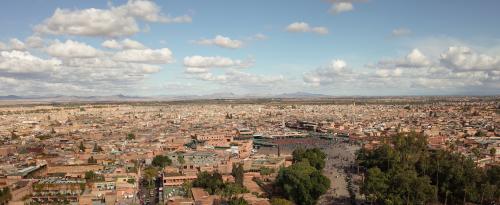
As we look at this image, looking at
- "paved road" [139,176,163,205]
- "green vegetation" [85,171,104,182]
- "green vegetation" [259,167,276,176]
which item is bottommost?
"paved road" [139,176,163,205]

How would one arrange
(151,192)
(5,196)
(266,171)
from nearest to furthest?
(5,196) < (151,192) < (266,171)

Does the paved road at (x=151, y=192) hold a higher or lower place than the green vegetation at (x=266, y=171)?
lower

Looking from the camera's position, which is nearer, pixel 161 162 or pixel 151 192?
pixel 151 192

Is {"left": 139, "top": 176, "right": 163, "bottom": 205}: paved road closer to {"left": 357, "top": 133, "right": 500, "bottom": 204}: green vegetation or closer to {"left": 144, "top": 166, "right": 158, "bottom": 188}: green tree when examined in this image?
{"left": 144, "top": 166, "right": 158, "bottom": 188}: green tree

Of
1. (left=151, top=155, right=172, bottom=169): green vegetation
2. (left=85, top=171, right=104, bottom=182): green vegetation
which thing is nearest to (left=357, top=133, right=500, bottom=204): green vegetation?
(left=151, top=155, right=172, bottom=169): green vegetation

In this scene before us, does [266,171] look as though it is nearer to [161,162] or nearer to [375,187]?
[161,162]


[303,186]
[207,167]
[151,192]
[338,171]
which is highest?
[303,186]

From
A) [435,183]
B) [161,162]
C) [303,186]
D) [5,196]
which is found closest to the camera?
[303,186]

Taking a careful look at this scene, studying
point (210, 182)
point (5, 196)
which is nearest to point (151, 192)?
point (210, 182)

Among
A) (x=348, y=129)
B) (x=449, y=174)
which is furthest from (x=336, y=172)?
(x=348, y=129)

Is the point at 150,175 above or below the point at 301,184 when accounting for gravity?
below

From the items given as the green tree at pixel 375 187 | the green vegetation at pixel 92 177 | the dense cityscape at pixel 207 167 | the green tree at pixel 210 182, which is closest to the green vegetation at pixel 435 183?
the green tree at pixel 375 187

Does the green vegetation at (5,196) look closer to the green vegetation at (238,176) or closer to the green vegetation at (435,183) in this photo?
the green vegetation at (238,176)
